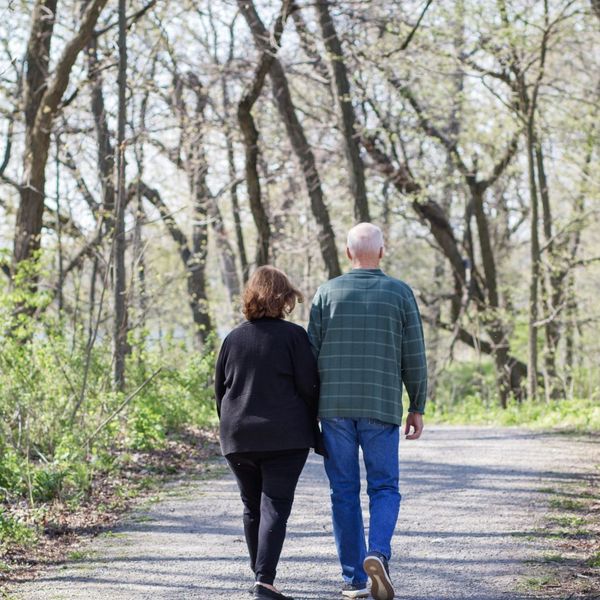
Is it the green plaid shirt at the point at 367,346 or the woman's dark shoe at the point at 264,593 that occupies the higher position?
the green plaid shirt at the point at 367,346

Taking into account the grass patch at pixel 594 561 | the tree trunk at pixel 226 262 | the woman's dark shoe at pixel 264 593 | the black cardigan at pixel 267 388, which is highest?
the tree trunk at pixel 226 262

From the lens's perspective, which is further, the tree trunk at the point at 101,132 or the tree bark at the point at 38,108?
the tree trunk at the point at 101,132

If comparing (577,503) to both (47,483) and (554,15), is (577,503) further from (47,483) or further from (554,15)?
(554,15)

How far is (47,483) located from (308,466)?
11.8 feet

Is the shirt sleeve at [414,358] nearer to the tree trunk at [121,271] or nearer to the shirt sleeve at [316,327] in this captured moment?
the shirt sleeve at [316,327]

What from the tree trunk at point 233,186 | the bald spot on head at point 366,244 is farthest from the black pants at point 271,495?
the tree trunk at point 233,186

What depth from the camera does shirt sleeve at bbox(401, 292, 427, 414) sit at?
534 cm

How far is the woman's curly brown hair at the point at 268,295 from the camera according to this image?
5.18 metres

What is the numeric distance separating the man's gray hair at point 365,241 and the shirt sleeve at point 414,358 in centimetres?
34

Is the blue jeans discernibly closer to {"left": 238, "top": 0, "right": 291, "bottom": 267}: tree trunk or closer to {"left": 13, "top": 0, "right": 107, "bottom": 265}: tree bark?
{"left": 13, "top": 0, "right": 107, "bottom": 265}: tree bark

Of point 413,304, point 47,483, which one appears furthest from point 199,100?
point 413,304

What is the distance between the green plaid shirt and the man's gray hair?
10 cm

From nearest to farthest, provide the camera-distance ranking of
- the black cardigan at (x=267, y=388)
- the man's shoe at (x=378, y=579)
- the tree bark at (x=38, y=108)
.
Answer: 1. the man's shoe at (x=378, y=579)
2. the black cardigan at (x=267, y=388)
3. the tree bark at (x=38, y=108)

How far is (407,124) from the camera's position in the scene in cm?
2225
